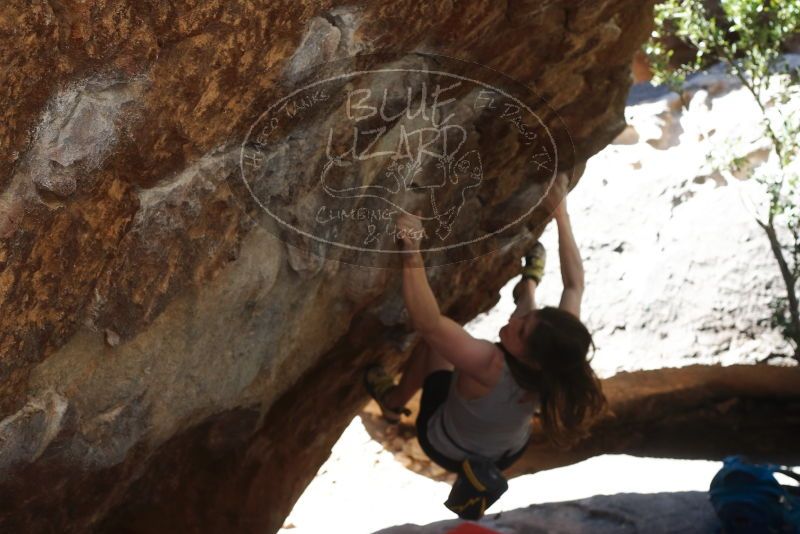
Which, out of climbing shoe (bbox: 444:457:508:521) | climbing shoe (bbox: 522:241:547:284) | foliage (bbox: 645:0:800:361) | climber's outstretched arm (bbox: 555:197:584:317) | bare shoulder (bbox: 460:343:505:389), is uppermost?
foliage (bbox: 645:0:800:361)

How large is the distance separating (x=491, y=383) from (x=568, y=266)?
53 cm

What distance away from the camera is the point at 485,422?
3092 mm

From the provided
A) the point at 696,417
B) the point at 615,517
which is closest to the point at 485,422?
the point at 615,517

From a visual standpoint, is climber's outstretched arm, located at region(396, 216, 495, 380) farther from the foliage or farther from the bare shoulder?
the foliage

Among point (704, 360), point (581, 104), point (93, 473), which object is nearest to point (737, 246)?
point (704, 360)

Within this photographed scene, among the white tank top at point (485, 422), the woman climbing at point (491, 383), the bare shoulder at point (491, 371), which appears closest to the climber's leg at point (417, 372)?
the woman climbing at point (491, 383)

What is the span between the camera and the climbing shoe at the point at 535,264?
3655mm

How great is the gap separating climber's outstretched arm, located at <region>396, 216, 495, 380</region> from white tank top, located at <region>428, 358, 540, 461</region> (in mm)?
96

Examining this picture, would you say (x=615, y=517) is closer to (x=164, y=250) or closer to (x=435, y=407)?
(x=435, y=407)

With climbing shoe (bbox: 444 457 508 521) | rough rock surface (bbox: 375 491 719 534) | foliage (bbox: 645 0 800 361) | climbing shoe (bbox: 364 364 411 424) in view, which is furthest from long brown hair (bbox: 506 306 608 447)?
foliage (bbox: 645 0 800 361)

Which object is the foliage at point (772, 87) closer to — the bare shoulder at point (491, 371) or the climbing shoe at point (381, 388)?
the climbing shoe at point (381, 388)

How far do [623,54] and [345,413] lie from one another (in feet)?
6.29

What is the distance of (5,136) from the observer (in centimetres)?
156

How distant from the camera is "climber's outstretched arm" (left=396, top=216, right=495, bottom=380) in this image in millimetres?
2746
